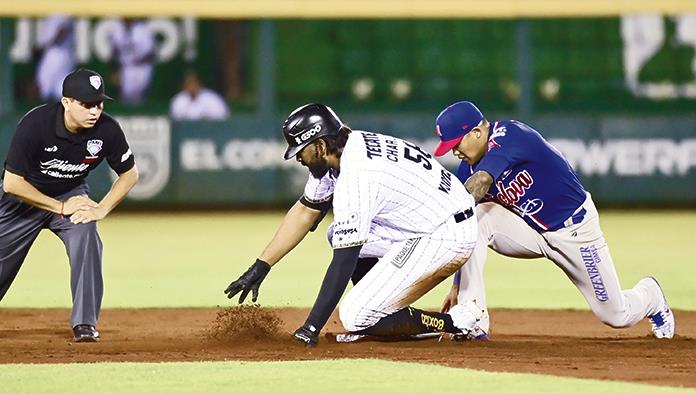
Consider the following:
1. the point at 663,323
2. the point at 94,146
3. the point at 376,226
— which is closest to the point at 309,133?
the point at 376,226

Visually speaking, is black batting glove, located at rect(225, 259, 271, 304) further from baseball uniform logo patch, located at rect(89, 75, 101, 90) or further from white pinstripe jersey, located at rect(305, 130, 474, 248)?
baseball uniform logo patch, located at rect(89, 75, 101, 90)

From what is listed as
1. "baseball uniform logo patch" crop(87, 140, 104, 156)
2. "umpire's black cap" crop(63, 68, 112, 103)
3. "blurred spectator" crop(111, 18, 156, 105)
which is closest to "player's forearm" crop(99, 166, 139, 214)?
"baseball uniform logo patch" crop(87, 140, 104, 156)

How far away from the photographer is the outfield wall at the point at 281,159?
20469 millimetres

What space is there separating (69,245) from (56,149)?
604mm

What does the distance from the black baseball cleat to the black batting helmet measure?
1861mm

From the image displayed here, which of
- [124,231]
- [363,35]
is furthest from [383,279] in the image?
[363,35]

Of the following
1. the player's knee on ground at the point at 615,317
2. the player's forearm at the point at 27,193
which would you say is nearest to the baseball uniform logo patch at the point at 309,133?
the player's forearm at the point at 27,193

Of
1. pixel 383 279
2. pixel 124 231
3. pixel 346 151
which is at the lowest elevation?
pixel 124 231

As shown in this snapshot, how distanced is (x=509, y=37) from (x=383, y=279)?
1426 cm

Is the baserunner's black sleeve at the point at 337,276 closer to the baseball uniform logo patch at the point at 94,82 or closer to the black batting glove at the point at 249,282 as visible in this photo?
the black batting glove at the point at 249,282

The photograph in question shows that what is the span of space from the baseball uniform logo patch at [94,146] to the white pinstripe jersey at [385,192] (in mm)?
1395

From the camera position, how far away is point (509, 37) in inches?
857

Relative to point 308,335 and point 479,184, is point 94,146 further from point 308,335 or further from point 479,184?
point 479,184
